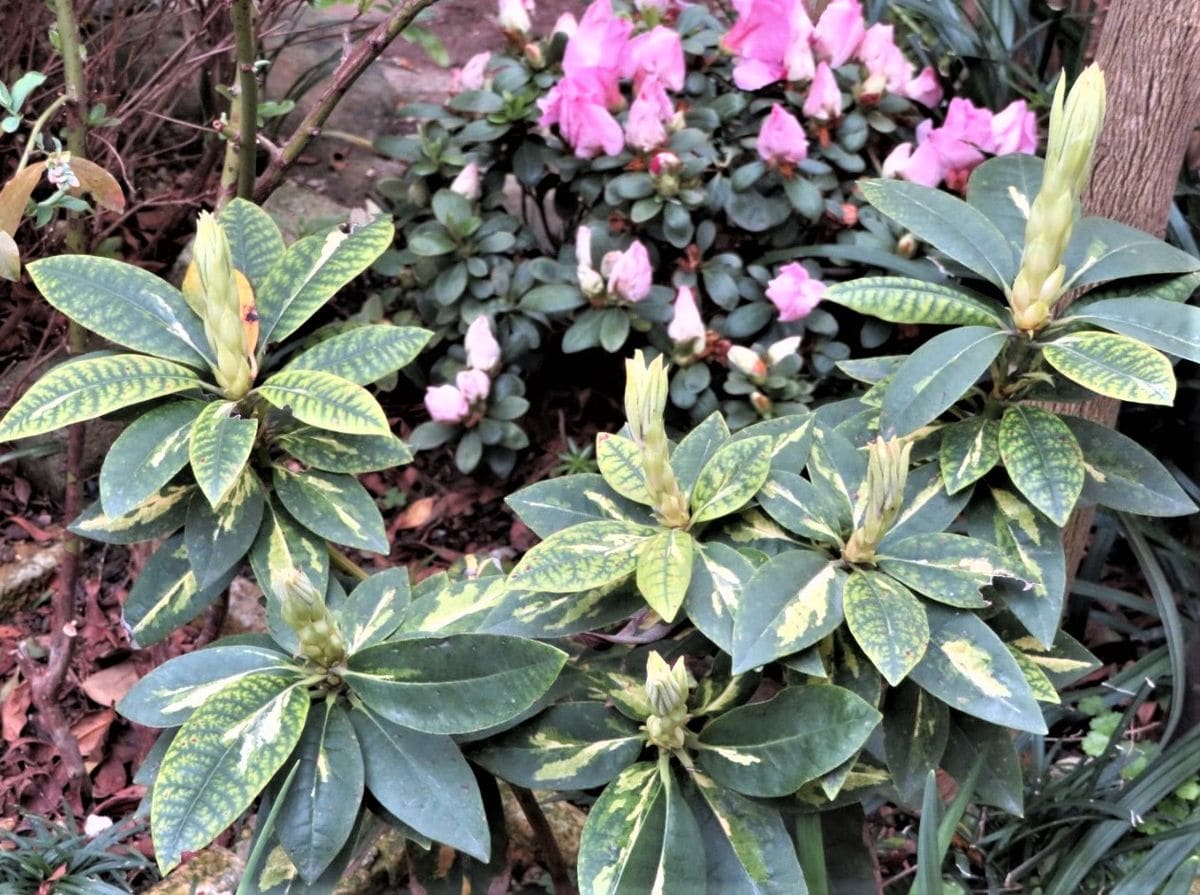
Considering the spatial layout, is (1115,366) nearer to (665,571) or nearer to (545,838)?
(665,571)

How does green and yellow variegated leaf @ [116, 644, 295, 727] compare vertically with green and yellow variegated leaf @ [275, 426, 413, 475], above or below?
below

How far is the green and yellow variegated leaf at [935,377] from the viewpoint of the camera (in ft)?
3.23

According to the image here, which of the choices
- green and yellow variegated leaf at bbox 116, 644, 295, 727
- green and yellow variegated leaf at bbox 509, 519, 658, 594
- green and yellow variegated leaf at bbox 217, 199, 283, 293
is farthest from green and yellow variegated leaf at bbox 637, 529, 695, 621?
green and yellow variegated leaf at bbox 217, 199, 283, 293

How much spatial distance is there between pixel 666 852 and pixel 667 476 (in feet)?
1.07

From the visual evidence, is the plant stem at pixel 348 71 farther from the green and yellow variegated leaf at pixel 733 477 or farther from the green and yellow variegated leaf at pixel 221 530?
the green and yellow variegated leaf at pixel 733 477

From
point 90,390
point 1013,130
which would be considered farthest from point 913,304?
point 1013,130

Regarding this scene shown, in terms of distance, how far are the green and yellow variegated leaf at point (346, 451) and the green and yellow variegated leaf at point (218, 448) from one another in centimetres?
9

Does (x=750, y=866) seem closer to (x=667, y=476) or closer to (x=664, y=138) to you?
(x=667, y=476)

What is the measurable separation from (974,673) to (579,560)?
1.18 ft

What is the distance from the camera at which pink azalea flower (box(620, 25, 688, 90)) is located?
6.57 feet

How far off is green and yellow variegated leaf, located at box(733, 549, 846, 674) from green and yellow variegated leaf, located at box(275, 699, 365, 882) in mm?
352

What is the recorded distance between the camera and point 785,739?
89 cm

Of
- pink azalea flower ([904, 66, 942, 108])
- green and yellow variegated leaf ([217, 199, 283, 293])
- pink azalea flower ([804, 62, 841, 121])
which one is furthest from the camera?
pink azalea flower ([904, 66, 942, 108])

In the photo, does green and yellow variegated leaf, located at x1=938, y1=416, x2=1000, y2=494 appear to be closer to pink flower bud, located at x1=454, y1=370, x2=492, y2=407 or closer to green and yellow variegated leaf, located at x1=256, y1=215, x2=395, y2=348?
green and yellow variegated leaf, located at x1=256, y1=215, x2=395, y2=348
